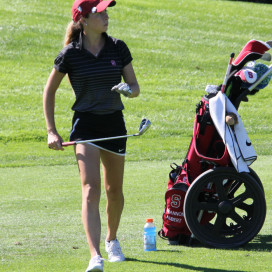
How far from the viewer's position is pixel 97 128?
569cm

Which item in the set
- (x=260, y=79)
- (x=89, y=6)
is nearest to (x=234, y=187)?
(x=260, y=79)

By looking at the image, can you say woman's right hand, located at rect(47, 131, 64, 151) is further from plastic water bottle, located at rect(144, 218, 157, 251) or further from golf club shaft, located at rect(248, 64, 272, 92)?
golf club shaft, located at rect(248, 64, 272, 92)

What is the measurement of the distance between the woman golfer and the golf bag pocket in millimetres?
843

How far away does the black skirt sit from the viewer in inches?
224

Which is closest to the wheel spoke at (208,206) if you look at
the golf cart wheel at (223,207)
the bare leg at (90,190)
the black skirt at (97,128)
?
the golf cart wheel at (223,207)

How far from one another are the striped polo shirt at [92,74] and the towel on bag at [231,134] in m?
0.88

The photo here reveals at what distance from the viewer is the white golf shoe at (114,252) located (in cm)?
586

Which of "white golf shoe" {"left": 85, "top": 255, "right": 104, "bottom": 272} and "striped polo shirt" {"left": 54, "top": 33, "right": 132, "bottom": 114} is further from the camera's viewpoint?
"striped polo shirt" {"left": 54, "top": 33, "right": 132, "bottom": 114}

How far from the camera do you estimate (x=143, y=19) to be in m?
29.4

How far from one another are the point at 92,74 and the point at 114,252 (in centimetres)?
139

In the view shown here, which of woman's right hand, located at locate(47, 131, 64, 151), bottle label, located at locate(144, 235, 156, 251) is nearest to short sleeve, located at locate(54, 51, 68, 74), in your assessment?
woman's right hand, located at locate(47, 131, 64, 151)

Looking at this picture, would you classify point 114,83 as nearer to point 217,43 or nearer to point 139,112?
point 139,112

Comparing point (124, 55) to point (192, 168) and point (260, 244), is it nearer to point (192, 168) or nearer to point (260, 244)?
point (192, 168)

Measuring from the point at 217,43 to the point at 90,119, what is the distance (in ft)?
71.8
